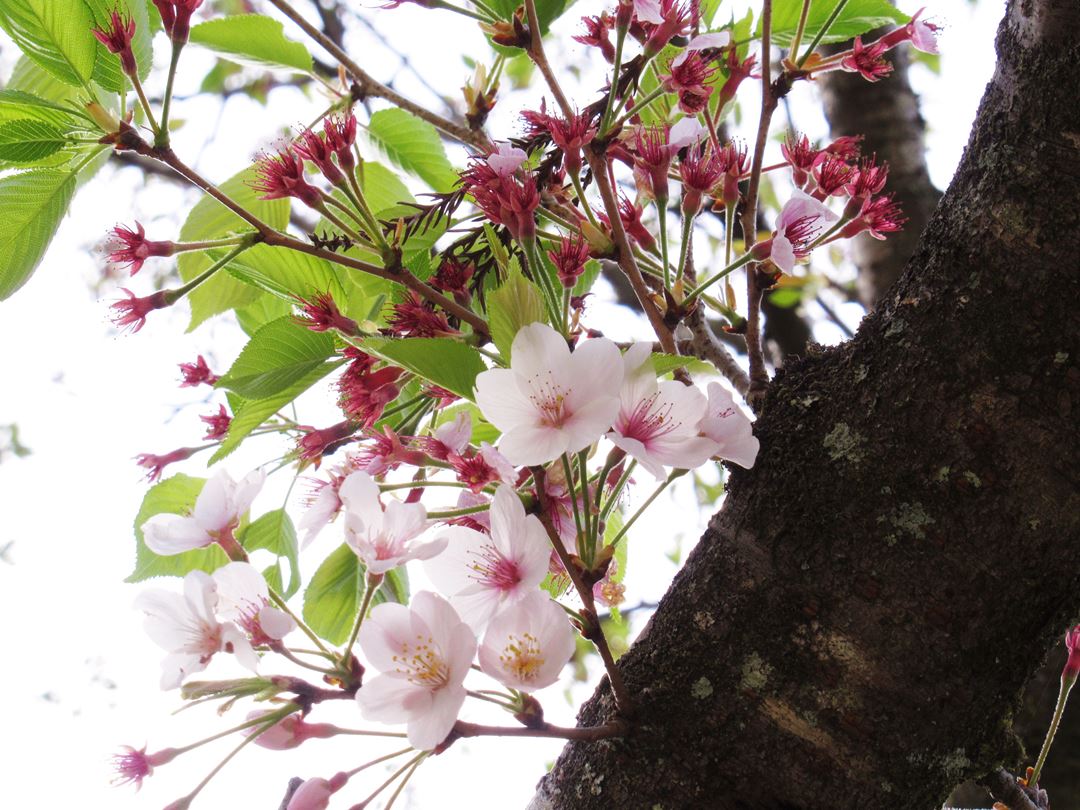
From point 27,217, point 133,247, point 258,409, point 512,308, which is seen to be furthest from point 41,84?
point 512,308

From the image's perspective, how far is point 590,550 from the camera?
56 cm

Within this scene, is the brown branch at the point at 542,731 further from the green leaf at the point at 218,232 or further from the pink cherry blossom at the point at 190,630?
the green leaf at the point at 218,232

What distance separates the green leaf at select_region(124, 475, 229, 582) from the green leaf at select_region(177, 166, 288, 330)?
178mm

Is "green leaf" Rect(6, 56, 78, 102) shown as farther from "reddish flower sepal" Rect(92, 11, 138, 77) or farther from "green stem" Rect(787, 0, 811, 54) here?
"green stem" Rect(787, 0, 811, 54)

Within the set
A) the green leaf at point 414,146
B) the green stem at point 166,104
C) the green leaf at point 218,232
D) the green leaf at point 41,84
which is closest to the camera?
the green stem at point 166,104

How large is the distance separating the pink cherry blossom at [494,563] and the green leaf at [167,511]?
1.40ft

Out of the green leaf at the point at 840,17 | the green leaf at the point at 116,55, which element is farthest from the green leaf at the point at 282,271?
the green leaf at the point at 840,17

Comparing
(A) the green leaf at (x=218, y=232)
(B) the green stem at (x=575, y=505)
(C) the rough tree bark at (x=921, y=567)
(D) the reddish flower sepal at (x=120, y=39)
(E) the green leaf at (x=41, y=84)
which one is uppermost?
(E) the green leaf at (x=41, y=84)

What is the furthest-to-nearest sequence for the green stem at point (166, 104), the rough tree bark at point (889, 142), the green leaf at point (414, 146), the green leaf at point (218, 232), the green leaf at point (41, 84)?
1. the rough tree bark at point (889, 142)
2. the green leaf at point (414, 146)
3. the green leaf at point (218, 232)
4. the green leaf at point (41, 84)
5. the green stem at point (166, 104)

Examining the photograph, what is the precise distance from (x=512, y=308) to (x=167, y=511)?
2.12 feet

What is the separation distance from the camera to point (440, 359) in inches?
21.6

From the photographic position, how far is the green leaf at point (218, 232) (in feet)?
3.12

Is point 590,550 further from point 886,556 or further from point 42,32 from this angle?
point 42,32

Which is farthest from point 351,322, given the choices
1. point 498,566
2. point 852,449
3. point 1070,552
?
point 1070,552
